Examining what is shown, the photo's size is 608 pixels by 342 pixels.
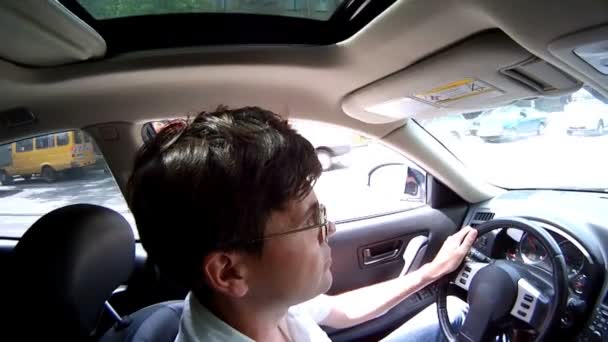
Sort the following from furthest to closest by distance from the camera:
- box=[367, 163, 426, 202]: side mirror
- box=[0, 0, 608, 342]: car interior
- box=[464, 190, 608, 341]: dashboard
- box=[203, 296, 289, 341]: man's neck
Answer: box=[367, 163, 426, 202]: side mirror → box=[464, 190, 608, 341]: dashboard → box=[0, 0, 608, 342]: car interior → box=[203, 296, 289, 341]: man's neck

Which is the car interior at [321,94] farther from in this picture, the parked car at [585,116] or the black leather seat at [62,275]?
the parked car at [585,116]

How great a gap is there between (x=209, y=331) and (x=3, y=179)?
7.27 ft

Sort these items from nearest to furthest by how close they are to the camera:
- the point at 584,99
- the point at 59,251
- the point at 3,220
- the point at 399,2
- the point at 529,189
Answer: the point at 399,2 < the point at 59,251 < the point at 584,99 < the point at 529,189 < the point at 3,220

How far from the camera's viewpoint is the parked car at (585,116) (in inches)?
73.1

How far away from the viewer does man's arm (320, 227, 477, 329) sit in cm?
179

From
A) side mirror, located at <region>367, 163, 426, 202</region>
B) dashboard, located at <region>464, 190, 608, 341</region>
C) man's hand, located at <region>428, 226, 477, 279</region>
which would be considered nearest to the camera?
dashboard, located at <region>464, 190, 608, 341</region>

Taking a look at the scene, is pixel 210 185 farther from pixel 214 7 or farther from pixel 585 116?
pixel 585 116

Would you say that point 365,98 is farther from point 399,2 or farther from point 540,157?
point 540,157

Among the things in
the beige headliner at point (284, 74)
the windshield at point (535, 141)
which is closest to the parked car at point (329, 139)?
the beige headliner at point (284, 74)

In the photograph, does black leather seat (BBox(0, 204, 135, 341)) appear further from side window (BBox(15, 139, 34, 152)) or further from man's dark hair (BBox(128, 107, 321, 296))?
side window (BBox(15, 139, 34, 152))

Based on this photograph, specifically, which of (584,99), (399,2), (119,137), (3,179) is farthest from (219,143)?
(3,179)

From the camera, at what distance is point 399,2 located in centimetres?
115

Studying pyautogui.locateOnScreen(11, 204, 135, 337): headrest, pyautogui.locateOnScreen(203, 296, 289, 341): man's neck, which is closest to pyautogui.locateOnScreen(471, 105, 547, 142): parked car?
pyautogui.locateOnScreen(203, 296, 289, 341): man's neck

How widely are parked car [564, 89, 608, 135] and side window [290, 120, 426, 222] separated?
0.86 metres
